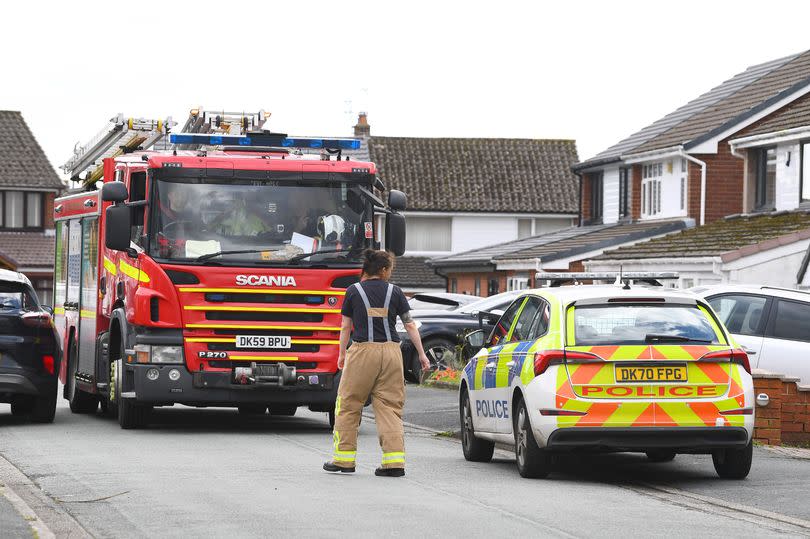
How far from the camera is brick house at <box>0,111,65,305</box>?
217ft

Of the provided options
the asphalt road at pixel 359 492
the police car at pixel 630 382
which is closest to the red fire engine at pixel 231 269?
the asphalt road at pixel 359 492

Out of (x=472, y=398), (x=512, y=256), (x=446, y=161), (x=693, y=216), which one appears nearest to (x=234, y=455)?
(x=472, y=398)

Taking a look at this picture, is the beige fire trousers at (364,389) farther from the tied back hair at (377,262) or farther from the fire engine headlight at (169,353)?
the fire engine headlight at (169,353)

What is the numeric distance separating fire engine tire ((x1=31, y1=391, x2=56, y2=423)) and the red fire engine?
85 cm

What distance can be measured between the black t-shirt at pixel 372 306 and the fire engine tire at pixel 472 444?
5.89ft

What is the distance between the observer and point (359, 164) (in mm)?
17547

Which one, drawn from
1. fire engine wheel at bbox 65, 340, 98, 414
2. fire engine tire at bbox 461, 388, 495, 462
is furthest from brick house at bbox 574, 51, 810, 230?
fire engine tire at bbox 461, 388, 495, 462

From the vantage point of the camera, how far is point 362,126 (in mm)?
72562

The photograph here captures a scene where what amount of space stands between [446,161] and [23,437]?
5283 centimetres

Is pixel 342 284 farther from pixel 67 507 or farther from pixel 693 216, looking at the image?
pixel 693 216

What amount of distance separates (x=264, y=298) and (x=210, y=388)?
1082 millimetres

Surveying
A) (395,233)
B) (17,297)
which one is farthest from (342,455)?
(17,297)

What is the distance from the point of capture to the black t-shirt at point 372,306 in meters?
13.1

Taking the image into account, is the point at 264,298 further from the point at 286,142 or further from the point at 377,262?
the point at 377,262
